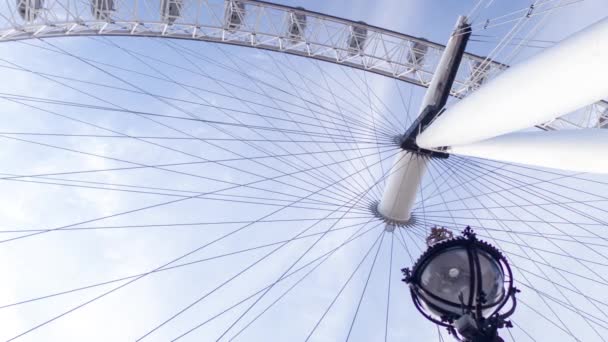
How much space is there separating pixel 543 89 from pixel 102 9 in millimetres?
15927

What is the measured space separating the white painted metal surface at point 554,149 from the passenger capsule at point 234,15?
14726 millimetres

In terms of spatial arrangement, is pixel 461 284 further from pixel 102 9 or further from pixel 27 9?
pixel 102 9

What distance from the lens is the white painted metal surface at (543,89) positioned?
12.8 feet

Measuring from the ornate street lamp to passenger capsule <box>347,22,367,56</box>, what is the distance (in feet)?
55.6

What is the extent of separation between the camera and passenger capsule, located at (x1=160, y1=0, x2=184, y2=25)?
60.8ft

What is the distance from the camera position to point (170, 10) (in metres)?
18.8

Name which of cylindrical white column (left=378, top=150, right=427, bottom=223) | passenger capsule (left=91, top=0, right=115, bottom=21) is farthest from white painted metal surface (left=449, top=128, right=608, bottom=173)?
passenger capsule (left=91, top=0, right=115, bottom=21)

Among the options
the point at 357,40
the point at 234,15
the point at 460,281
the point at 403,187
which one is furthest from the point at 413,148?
the point at 234,15

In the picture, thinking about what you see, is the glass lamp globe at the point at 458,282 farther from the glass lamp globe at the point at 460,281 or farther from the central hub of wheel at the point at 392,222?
the central hub of wheel at the point at 392,222

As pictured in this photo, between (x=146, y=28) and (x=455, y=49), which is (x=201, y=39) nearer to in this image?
(x=146, y=28)

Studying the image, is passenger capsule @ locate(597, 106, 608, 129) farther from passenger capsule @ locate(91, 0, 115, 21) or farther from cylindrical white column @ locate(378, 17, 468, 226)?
passenger capsule @ locate(91, 0, 115, 21)

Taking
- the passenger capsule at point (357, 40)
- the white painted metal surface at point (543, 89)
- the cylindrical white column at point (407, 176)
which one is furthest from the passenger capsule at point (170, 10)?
the white painted metal surface at point (543, 89)

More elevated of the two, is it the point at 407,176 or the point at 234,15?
the point at 234,15

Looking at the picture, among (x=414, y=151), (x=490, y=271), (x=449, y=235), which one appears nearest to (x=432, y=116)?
(x=414, y=151)
